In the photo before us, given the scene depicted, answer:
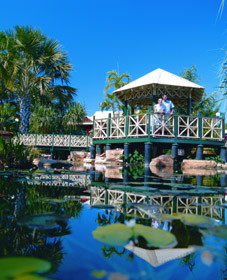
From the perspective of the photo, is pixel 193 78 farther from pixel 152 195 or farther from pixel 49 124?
pixel 152 195

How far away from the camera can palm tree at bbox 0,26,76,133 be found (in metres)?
15.2

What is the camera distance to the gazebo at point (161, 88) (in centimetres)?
1022

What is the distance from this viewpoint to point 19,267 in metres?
0.65

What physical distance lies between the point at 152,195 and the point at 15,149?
12.9 ft

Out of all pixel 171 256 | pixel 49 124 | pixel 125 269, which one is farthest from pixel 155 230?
pixel 49 124

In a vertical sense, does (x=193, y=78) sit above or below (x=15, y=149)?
above

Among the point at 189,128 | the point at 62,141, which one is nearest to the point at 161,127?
the point at 189,128

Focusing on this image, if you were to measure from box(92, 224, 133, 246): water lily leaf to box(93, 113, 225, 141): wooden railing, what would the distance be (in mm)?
7815

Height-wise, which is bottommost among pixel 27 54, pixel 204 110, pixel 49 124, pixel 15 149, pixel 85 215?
pixel 85 215

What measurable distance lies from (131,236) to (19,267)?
1.56 ft

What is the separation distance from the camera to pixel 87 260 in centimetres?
80

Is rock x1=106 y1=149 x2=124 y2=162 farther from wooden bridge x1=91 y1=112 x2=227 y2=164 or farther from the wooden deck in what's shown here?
the wooden deck

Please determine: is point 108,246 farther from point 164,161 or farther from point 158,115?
point 158,115

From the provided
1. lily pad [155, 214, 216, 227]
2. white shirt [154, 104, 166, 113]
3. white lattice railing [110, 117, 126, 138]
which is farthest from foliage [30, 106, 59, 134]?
lily pad [155, 214, 216, 227]
